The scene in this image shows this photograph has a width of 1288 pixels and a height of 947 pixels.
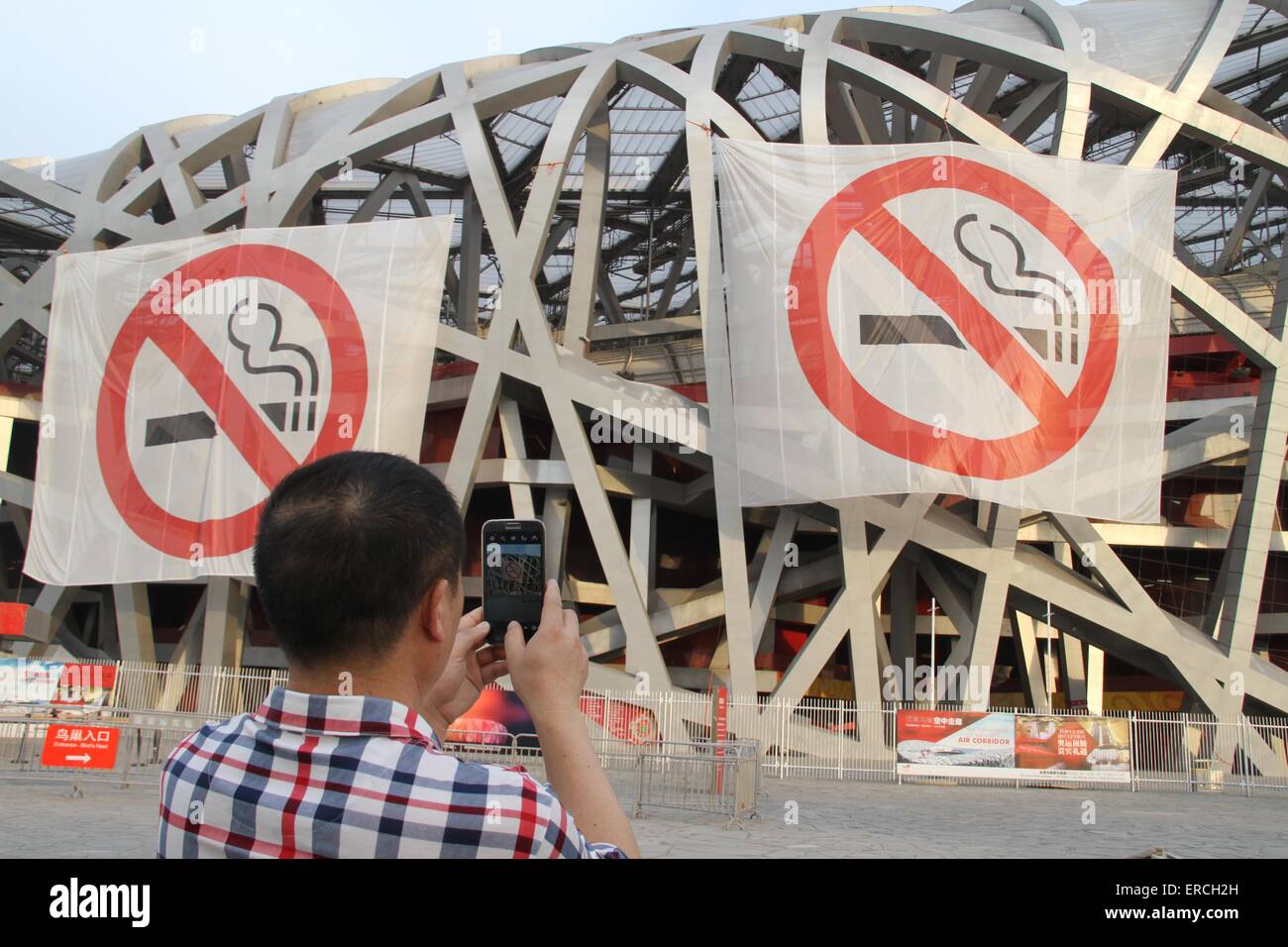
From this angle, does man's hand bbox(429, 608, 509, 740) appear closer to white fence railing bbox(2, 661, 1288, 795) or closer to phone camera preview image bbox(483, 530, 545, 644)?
phone camera preview image bbox(483, 530, 545, 644)

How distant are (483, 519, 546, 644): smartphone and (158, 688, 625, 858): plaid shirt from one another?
2.37 feet

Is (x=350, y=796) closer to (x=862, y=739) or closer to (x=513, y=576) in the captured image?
(x=513, y=576)

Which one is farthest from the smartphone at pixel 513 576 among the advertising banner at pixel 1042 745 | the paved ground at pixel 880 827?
the advertising banner at pixel 1042 745

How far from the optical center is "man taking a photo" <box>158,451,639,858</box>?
155 centimetres

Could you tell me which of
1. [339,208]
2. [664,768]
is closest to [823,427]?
[664,768]

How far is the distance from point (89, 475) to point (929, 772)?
19.9 metres

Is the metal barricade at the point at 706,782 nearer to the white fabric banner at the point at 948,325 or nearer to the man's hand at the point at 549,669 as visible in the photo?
the white fabric banner at the point at 948,325

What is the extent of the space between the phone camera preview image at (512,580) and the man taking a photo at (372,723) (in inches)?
15.7

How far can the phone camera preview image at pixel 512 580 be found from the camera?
8.08 ft

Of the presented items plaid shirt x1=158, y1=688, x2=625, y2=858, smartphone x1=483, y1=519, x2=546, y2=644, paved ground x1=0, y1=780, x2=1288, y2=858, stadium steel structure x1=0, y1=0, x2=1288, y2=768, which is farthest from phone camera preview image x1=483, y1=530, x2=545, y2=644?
stadium steel structure x1=0, y1=0, x2=1288, y2=768

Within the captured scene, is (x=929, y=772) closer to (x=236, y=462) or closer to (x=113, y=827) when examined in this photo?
(x=113, y=827)

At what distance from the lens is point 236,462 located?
77.1ft
